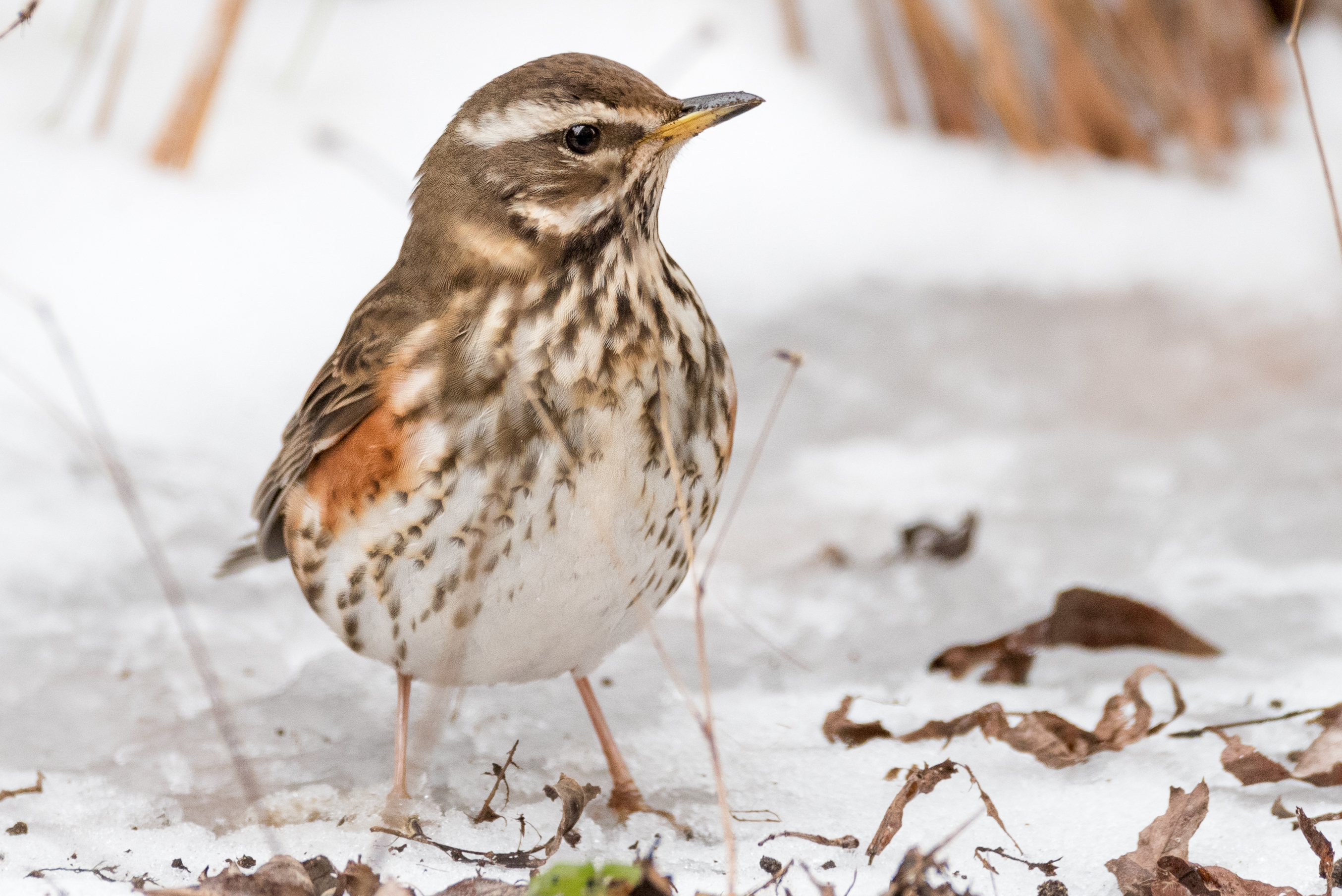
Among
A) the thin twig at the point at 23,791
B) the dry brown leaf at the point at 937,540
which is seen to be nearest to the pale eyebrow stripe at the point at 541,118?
the thin twig at the point at 23,791

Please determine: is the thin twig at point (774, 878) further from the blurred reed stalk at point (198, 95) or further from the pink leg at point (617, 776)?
the blurred reed stalk at point (198, 95)

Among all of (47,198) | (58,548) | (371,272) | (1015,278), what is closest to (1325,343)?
(1015,278)

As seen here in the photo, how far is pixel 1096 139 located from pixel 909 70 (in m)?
0.88

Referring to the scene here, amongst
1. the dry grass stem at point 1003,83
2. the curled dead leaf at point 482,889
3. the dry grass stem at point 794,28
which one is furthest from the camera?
the dry grass stem at point 794,28

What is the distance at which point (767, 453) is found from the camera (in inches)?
191

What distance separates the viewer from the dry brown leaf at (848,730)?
3.11 m

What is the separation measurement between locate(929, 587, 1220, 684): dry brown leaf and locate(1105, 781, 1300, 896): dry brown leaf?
85 centimetres

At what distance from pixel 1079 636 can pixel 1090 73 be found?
3.33m

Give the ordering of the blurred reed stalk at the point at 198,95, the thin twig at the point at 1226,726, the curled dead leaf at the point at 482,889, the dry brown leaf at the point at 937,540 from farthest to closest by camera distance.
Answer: the blurred reed stalk at the point at 198,95, the dry brown leaf at the point at 937,540, the thin twig at the point at 1226,726, the curled dead leaf at the point at 482,889

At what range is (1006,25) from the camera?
631 centimetres

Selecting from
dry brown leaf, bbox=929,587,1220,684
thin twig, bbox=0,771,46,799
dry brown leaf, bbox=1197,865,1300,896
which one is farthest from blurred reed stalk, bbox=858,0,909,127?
thin twig, bbox=0,771,46,799

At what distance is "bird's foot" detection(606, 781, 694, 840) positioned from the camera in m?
2.77

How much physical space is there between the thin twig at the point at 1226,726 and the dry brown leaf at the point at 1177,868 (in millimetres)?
389

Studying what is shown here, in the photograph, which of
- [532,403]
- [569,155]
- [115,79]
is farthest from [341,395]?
[115,79]
